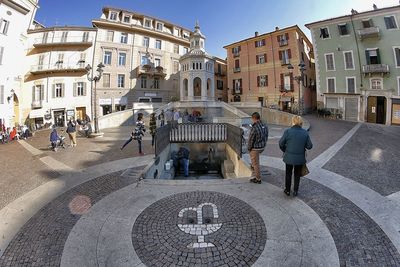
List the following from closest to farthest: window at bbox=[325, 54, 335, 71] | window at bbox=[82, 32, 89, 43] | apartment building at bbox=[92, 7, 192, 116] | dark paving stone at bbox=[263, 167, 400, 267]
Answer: dark paving stone at bbox=[263, 167, 400, 267] → window at bbox=[325, 54, 335, 71] → window at bbox=[82, 32, 89, 43] → apartment building at bbox=[92, 7, 192, 116]

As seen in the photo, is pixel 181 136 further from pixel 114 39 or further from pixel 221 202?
pixel 114 39

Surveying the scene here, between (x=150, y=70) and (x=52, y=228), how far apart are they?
97.7 feet

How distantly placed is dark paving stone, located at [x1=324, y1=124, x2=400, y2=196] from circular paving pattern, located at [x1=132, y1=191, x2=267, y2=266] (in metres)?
3.81

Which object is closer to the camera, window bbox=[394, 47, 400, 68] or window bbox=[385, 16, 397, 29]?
window bbox=[394, 47, 400, 68]

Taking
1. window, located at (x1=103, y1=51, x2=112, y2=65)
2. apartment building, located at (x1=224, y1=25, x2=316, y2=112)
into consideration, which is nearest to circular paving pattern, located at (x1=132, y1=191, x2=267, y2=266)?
apartment building, located at (x1=224, y1=25, x2=316, y2=112)

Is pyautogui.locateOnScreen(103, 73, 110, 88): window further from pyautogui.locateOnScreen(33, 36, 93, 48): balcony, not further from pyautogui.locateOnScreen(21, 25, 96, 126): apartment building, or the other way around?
pyautogui.locateOnScreen(33, 36, 93, 48): balcony

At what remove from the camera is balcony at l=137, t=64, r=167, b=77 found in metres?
29.9

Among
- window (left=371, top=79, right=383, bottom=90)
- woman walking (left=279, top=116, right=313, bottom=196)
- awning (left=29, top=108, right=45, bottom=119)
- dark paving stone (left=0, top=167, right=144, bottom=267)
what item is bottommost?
dark paving stone (left=0, top=167, right=144, bottom=267)

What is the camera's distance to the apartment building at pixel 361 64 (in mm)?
21359

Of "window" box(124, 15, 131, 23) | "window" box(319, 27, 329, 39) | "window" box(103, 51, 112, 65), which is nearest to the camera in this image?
"window" box(319, 27, 329, 39)

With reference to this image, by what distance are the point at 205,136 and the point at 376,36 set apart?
972 inches

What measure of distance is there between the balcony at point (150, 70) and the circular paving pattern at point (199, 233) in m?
28.6

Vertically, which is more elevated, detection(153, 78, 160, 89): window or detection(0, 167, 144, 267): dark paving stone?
detection(153, 78, 160, 89): window

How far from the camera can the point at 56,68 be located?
2580cm
